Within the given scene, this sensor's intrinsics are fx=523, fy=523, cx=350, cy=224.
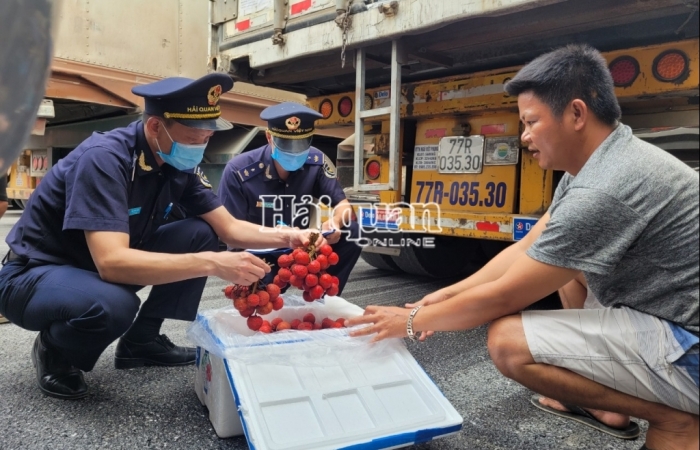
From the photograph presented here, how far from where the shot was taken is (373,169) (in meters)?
3.89

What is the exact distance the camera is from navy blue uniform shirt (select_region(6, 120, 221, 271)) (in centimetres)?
187

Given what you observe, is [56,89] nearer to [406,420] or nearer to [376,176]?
[376,176]

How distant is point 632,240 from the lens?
1305mm

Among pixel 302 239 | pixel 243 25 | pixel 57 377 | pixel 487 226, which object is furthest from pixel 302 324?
pixel 243 25

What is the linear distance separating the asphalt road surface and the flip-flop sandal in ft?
0.10

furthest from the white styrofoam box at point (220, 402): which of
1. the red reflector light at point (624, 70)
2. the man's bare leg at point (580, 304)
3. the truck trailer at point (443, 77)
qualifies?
the red reflector light at point (624, 70)

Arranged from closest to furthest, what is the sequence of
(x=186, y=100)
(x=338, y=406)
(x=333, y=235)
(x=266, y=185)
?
(x=338, y=406) < (x=186, y=100) < (x=333, y=235) < (x=266, y=185)

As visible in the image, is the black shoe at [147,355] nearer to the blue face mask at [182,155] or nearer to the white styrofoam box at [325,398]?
the white styrofoam box at [325,398]

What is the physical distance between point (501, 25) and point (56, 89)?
4.59 m

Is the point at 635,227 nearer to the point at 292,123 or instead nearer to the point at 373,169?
the point at 292,123

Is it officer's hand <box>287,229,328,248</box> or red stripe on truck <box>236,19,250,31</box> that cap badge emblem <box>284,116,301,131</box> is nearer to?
officer's hand <box>287,229,328,248</box>

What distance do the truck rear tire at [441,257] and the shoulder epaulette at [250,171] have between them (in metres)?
1.56

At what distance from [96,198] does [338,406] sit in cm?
113

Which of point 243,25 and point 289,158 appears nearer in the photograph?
point 289,158
